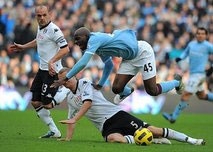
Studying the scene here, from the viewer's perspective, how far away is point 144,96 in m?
26.0

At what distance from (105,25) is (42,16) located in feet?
52.6

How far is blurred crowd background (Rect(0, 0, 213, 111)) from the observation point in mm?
27031

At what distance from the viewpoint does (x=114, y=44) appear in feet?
45.7

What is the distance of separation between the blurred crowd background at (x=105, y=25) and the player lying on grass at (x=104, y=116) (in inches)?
482

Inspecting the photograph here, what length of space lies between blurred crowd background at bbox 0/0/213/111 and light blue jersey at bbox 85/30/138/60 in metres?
11.6

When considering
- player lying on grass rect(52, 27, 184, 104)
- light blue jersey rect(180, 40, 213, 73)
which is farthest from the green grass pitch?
light blue jersey rect(180, 40, 213, 73)

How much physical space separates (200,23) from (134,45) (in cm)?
1870

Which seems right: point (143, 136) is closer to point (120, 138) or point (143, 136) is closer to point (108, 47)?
point (120, 138)

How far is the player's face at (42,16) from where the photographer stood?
14438 mm

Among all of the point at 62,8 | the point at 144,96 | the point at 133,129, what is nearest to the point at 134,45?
the point at 133,129

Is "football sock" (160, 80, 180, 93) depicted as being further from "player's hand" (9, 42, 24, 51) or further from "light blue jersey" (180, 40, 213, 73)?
"light blue jersey" (180, 40, 213, 73)

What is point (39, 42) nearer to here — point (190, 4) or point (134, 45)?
point (134, 45)

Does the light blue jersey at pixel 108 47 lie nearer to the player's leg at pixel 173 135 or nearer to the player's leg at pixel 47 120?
the player's leg at pixel 47 120

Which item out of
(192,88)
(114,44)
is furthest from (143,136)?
(192,88)
